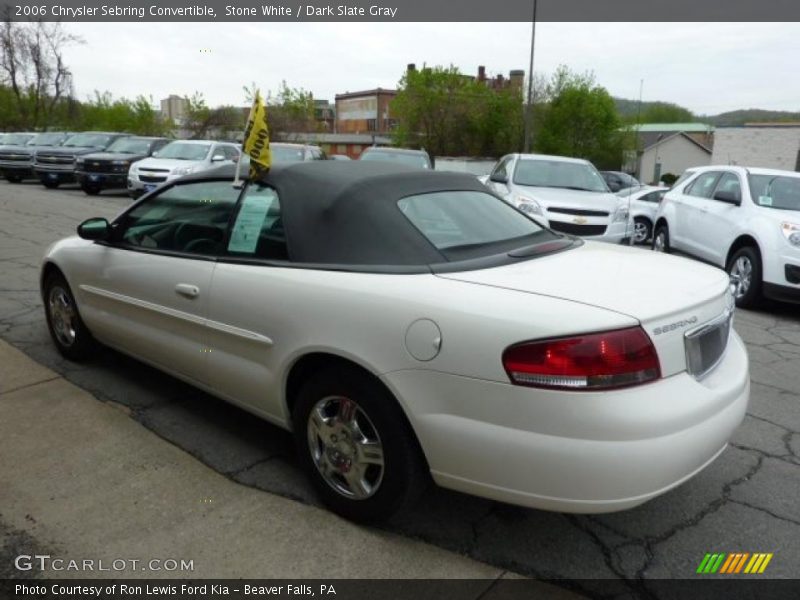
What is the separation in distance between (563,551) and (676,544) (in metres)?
0.48

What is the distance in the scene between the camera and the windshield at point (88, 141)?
2066 cm

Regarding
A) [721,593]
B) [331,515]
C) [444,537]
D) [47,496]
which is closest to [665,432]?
[721,593]

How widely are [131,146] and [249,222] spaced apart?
1791cm

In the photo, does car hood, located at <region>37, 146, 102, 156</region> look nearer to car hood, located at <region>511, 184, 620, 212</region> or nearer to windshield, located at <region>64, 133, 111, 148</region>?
windshield, located at <region>64, 133, 111, 148</region>

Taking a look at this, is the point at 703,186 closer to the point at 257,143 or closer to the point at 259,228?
the point at 257,143

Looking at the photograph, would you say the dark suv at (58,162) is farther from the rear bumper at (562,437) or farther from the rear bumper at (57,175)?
the rear bumper at (562,437)

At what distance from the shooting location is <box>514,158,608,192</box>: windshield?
10.1m

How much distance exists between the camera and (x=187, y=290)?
3.38 meters

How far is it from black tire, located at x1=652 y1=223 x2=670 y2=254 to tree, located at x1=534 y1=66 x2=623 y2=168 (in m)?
26.4

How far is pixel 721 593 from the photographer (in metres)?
2.39

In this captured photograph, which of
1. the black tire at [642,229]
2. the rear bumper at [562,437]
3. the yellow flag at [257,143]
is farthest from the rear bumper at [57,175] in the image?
the rear bumper at [562,437]

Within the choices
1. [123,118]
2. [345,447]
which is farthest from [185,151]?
[123,118]

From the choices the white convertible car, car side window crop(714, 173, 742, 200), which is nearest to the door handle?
the white convertible car

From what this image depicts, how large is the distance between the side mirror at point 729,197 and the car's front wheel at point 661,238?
5.70 feet
